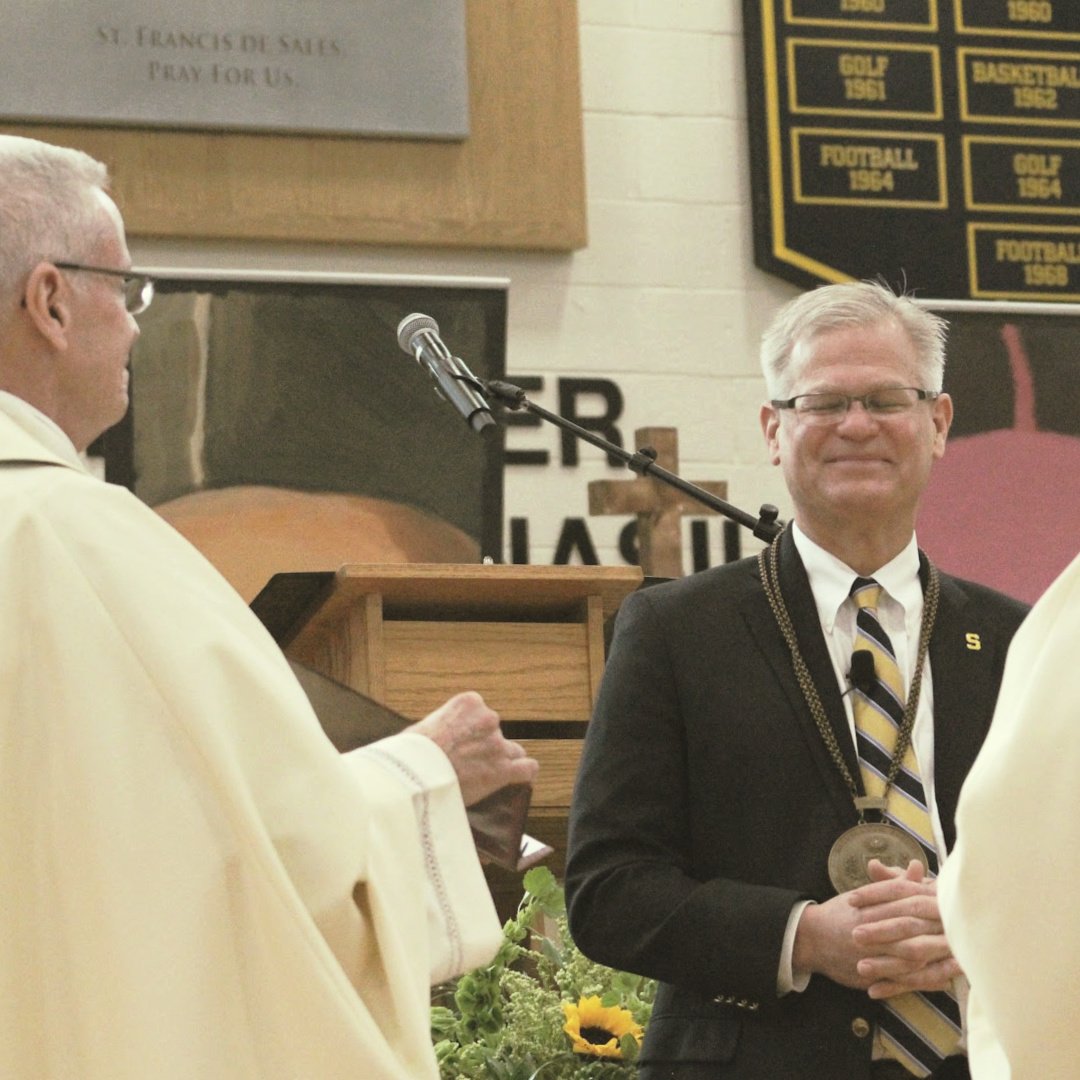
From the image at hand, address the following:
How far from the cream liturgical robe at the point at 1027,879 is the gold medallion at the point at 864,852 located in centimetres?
43

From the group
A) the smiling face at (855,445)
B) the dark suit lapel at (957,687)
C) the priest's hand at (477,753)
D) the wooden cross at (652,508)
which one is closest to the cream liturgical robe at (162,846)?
the priest's hand at (477,753)

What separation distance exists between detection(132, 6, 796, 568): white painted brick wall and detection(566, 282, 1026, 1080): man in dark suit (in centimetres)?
280

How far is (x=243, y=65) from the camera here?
5.57 metres

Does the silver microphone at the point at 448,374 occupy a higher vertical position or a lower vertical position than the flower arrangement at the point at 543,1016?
higher

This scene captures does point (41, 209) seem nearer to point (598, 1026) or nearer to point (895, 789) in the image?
point (895, 789)

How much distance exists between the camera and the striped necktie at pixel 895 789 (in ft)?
7.95

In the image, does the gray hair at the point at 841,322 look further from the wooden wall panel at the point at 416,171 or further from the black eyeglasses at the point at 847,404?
the wooden wall panel at the point at 416,171

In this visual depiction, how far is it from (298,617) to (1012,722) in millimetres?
Result: 1746

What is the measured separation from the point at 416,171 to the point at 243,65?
527 millimetres

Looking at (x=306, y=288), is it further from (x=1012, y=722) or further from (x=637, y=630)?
(x=1012, y=722)

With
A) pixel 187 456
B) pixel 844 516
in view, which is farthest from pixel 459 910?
pixel 187 456

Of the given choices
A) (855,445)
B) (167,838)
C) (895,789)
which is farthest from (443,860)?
(855,445)

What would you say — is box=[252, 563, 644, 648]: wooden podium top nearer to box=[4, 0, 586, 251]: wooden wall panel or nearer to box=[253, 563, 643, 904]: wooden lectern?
box=[253, 563, 643, 904]: wooden lectern

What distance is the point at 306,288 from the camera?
5.35 meters
